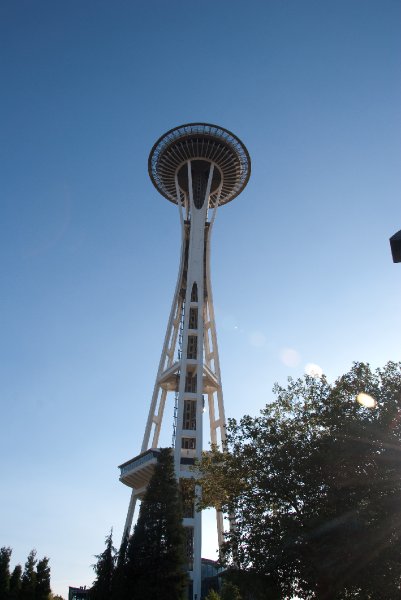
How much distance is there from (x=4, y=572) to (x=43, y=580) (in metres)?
4.02

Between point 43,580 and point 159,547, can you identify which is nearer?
point 159,547

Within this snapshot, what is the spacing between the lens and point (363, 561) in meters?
20.5

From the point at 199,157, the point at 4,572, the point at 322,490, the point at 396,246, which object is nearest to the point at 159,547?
the point at 322,490

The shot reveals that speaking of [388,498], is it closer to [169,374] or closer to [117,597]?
[117,597]

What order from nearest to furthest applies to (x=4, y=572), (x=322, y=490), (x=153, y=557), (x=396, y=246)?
(x=396, y=246), (x=322, y=490), (x=153, y=557), (x=4, y=572)

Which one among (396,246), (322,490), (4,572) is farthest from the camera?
(4,572)

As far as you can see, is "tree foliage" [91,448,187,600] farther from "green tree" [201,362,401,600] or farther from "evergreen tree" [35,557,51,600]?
"evergreen tree" [35,557,51,600]

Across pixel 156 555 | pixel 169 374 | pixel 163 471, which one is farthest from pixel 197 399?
pixel 156 555

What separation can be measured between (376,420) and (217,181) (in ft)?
188

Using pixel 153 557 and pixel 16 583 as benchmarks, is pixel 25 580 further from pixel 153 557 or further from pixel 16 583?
pixel 153 557

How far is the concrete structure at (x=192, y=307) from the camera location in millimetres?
56097

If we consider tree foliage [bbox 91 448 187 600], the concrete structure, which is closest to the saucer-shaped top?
the concrete structure

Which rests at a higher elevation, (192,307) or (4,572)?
(192,307)

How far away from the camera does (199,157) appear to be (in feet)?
237
